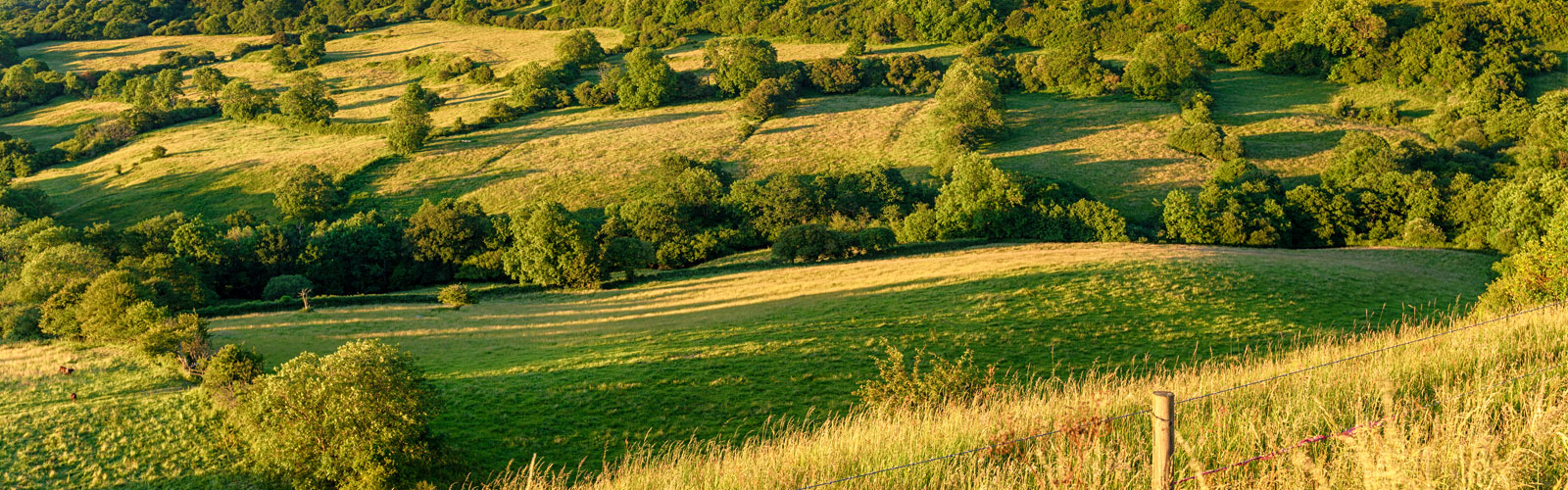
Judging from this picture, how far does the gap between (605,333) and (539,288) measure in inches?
751

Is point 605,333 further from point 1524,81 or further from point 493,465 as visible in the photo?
point 1524,81

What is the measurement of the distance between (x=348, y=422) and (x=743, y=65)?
96.4m

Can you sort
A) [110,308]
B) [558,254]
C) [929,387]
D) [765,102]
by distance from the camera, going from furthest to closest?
1. [765,102]
2. [558,254]
3. [110,308]
4. [929,387]

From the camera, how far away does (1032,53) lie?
120 metres

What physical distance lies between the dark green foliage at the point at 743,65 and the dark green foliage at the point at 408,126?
127ft

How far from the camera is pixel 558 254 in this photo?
5791 cm

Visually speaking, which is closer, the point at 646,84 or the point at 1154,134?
the point at 1154,134

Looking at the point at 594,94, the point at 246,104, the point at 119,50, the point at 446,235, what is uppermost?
the point at 119,50

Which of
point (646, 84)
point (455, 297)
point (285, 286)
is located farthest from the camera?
point (646, 84)

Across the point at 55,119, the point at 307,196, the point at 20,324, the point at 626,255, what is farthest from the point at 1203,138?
the point at 55,119

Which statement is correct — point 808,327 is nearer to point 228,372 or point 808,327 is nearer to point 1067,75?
point 228,372

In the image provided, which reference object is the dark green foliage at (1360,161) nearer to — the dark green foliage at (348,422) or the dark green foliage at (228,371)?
the dark green foliage at (348,422)

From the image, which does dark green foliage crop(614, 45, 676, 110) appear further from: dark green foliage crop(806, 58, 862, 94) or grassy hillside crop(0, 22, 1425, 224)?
dark green foliage crop(806, 58, 862, 94)

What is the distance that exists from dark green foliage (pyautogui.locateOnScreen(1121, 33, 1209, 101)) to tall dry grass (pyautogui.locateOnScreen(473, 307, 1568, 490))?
10026 cm
